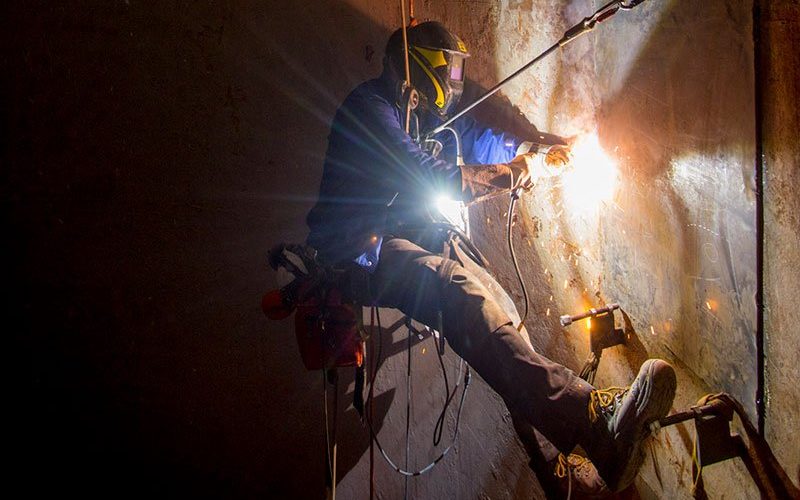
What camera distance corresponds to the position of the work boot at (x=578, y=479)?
2418mm

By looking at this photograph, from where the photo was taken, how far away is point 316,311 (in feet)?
8.59

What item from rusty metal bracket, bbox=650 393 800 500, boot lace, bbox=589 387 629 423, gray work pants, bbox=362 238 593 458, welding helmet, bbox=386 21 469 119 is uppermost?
welding helmet, bbox=386 21 469 119

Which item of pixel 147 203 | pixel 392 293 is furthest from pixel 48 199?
pixel 392 293

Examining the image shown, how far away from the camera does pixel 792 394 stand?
62.9 inches

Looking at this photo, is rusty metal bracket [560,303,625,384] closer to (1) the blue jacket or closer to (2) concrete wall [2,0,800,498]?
(2) concrete wall [2,0,800,498]

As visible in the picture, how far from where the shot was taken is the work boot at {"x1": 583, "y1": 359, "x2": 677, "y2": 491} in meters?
1.54

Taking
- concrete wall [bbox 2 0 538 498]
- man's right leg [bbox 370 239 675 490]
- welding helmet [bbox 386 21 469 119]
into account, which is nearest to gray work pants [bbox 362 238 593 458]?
man's right leg [bbox 370 239 675 490]

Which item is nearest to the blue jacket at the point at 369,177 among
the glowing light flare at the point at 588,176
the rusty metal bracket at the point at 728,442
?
the glowing light flare at the point at 588,176

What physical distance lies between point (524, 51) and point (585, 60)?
0.72 m

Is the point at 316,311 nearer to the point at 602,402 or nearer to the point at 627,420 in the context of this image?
the point at 602,402

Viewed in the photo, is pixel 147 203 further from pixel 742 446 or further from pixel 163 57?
pixel 742 446

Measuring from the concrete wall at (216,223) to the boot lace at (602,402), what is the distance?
782mm

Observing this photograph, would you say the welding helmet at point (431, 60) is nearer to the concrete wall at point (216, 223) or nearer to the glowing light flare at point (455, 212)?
the concrete wall at point (216, 223)

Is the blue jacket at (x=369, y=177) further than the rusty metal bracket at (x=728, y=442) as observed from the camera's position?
Yes
